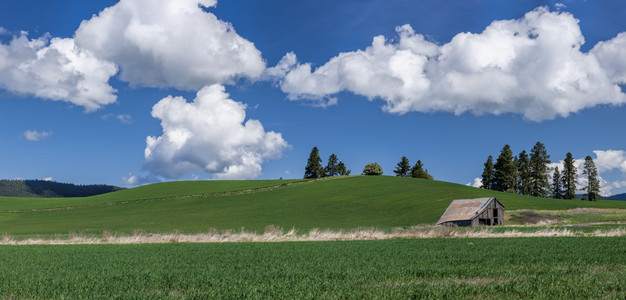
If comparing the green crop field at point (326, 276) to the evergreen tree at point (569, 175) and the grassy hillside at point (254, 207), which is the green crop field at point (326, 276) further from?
the evergreen tree at point (569, 175)

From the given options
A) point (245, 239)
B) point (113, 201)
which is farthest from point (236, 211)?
point (245, 239)

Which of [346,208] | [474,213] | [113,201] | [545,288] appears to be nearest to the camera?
[545,288]

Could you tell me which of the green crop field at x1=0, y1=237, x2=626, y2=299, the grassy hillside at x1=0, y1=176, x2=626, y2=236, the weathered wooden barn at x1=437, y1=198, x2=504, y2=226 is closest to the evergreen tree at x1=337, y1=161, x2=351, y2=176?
the grassy hillside at x1=0, y1=176, x2=626, y2=236

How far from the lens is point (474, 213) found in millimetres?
56906

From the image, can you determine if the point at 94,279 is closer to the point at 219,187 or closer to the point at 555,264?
the point at 555,264

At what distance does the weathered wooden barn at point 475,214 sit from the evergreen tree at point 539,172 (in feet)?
215

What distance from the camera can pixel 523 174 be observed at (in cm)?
11775

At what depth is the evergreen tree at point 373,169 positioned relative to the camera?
5118 inches

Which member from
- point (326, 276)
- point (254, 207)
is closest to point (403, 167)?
point (254, 207)

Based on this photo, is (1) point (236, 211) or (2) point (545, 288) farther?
(1) point (236, 211)

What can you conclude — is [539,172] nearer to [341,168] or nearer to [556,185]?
[556,185]

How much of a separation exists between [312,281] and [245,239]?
21.6 metres

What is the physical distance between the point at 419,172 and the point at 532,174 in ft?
96.9

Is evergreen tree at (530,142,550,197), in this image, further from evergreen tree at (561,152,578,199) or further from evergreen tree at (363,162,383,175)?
evergreen tree at (363,162,383,175)
